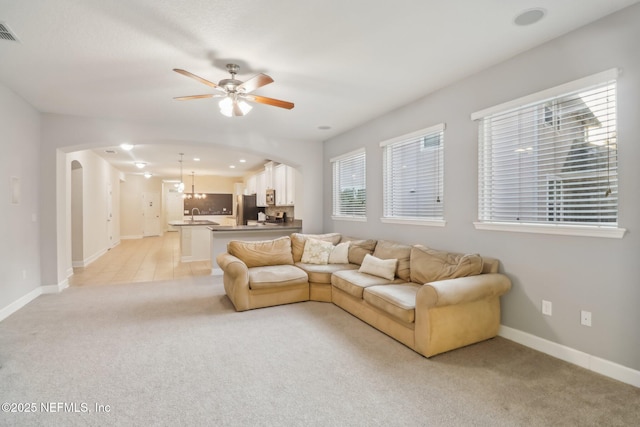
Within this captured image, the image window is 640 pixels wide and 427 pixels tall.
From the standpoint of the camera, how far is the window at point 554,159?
2.41 metres

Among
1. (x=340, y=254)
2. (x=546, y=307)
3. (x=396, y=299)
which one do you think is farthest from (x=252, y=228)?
(x=546, y=307)

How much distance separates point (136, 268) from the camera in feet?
21.8

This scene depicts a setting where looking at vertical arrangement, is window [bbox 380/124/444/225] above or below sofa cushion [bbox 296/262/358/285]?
above

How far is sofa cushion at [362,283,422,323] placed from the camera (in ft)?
9.18

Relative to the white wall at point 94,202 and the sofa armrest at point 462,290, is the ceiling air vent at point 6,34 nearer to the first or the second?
the white wall at point 94,202

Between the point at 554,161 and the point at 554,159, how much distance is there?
2 centimetres

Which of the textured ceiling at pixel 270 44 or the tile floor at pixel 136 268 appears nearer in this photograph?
the textured ceiling at pixel 270 44

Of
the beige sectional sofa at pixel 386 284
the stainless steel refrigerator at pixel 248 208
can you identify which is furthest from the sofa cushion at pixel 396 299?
the stainless steel refrigerator at pixel 248 208

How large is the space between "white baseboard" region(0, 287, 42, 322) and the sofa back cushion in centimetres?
261

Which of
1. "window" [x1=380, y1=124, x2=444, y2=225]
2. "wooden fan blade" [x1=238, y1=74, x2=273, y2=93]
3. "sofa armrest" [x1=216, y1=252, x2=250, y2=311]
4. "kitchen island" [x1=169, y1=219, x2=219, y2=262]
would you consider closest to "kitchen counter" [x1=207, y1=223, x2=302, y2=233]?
"kitchen island" [x1=169, y1=219, x2=219, y2=262]

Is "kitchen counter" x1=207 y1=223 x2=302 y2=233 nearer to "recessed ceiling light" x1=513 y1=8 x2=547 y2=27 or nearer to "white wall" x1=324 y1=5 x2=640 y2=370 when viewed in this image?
"white wall" x1=324 y1=5 x2=640 y2=370

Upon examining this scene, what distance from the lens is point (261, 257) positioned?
455 centimetres

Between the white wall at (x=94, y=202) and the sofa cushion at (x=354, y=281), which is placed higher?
the white wall at (x=94, y=202)

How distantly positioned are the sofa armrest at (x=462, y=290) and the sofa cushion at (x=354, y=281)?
2.91 feet
